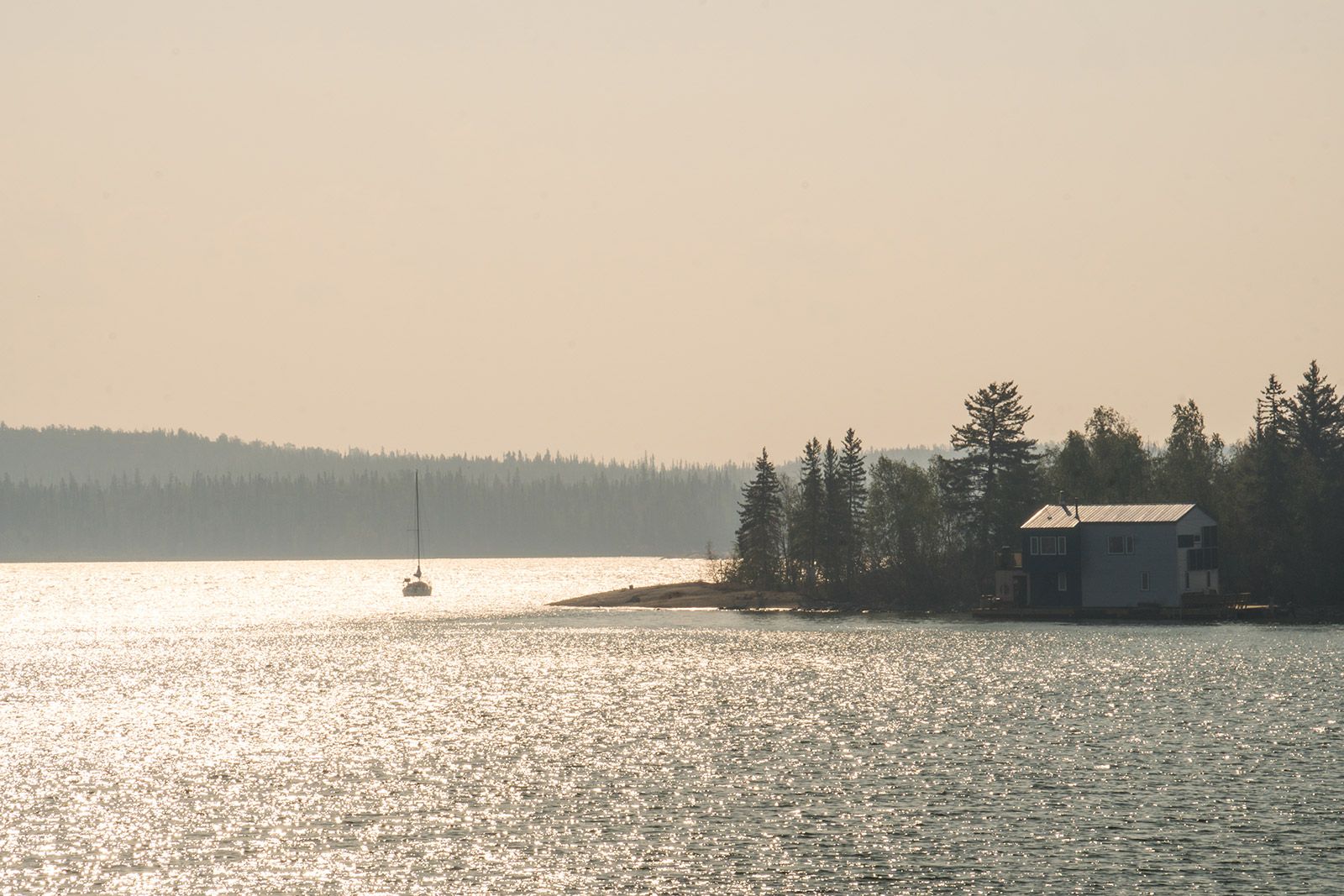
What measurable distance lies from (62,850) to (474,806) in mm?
12337

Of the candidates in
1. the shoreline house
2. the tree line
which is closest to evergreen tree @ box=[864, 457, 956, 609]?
the tree line

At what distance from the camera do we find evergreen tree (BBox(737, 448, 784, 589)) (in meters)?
176

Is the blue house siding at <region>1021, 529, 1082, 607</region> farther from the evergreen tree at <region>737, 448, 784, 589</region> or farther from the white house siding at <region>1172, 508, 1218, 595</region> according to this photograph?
the evergreen tree at <region>737, 448, 784, 589</region>

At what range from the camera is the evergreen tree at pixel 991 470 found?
157 meters

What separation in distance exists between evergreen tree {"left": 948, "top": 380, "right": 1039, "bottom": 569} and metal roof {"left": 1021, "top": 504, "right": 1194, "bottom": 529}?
1558 centimetres

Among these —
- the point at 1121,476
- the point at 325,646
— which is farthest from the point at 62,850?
the point at 1121,476

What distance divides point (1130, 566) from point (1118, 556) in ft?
4.28

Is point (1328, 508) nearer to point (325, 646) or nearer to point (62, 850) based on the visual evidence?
point (325, 646)

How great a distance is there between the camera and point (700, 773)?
55750 millimetres

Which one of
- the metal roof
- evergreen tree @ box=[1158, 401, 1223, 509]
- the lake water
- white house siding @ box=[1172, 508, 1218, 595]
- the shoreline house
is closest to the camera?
the lake water

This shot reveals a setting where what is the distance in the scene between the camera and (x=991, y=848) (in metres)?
40.9

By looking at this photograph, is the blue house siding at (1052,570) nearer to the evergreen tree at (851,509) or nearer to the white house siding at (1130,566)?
the white house siding at (1130,566)

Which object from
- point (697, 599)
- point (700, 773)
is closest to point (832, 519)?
point (697, 599)

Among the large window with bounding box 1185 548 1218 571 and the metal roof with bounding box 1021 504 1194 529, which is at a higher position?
the metal roof with bounding box 1021 504 1194 529
